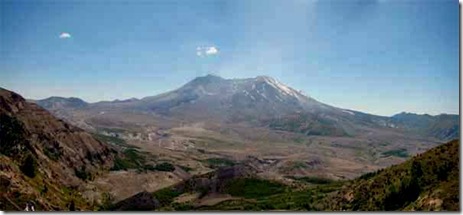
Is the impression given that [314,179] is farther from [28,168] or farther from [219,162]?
[28,168]

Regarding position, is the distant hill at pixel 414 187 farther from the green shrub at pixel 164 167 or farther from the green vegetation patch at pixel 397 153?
the green vegetation patch at pixel 397 153

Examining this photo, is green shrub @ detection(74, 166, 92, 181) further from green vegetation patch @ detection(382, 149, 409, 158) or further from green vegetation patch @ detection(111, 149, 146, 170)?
green vegetation patch @ detection(382, 149, 409, 158)

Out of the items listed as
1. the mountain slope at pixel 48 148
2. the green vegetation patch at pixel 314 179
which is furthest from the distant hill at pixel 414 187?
the green vegetation patch at pixel 314 179

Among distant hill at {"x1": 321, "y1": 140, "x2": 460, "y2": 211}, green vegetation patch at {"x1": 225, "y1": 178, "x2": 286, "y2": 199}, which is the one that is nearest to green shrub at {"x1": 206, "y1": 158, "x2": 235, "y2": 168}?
green vegetation patch at {"x1": 225, "y1": 178, "x2": 286, "y2": 199}

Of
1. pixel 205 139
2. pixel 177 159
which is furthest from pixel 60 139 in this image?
pixel 205 139

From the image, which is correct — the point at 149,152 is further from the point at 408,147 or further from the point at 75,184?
the point at 408,147

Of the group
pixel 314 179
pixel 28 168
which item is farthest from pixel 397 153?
pixel 28 168
